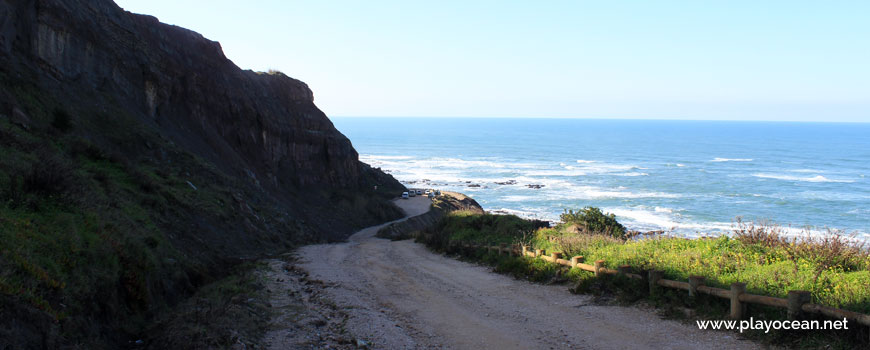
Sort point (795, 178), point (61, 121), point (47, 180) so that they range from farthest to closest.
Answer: point (795, 178) → point (61, 121) → point (47, 180)

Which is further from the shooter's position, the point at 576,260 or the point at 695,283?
the point at 576,260

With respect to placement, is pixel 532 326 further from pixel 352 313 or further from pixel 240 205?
pixel 240 205

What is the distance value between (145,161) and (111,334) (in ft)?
61.8

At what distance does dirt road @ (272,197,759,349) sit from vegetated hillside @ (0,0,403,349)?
319 centimetres

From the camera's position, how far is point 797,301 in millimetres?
7480

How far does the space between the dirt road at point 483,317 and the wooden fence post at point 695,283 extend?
2.31 feet

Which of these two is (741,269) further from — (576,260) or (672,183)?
(672,183)

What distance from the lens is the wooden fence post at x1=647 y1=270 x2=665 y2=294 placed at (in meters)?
9.94

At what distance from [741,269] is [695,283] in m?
1.48

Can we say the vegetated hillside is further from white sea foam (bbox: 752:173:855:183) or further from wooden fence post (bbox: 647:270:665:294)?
white sea foam (bbox: 752:173:855:183)

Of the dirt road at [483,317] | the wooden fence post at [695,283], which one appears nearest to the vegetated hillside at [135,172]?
the dirt road at [483,317]

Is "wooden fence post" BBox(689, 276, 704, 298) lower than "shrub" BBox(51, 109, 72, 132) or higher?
lower

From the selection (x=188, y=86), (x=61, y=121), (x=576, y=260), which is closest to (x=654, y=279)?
(x=576, y=260)

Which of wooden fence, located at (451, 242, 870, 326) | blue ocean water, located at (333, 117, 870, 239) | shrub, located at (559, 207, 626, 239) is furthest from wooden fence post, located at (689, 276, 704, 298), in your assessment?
blue ocean water, located at (333, 117, 870, 239)
